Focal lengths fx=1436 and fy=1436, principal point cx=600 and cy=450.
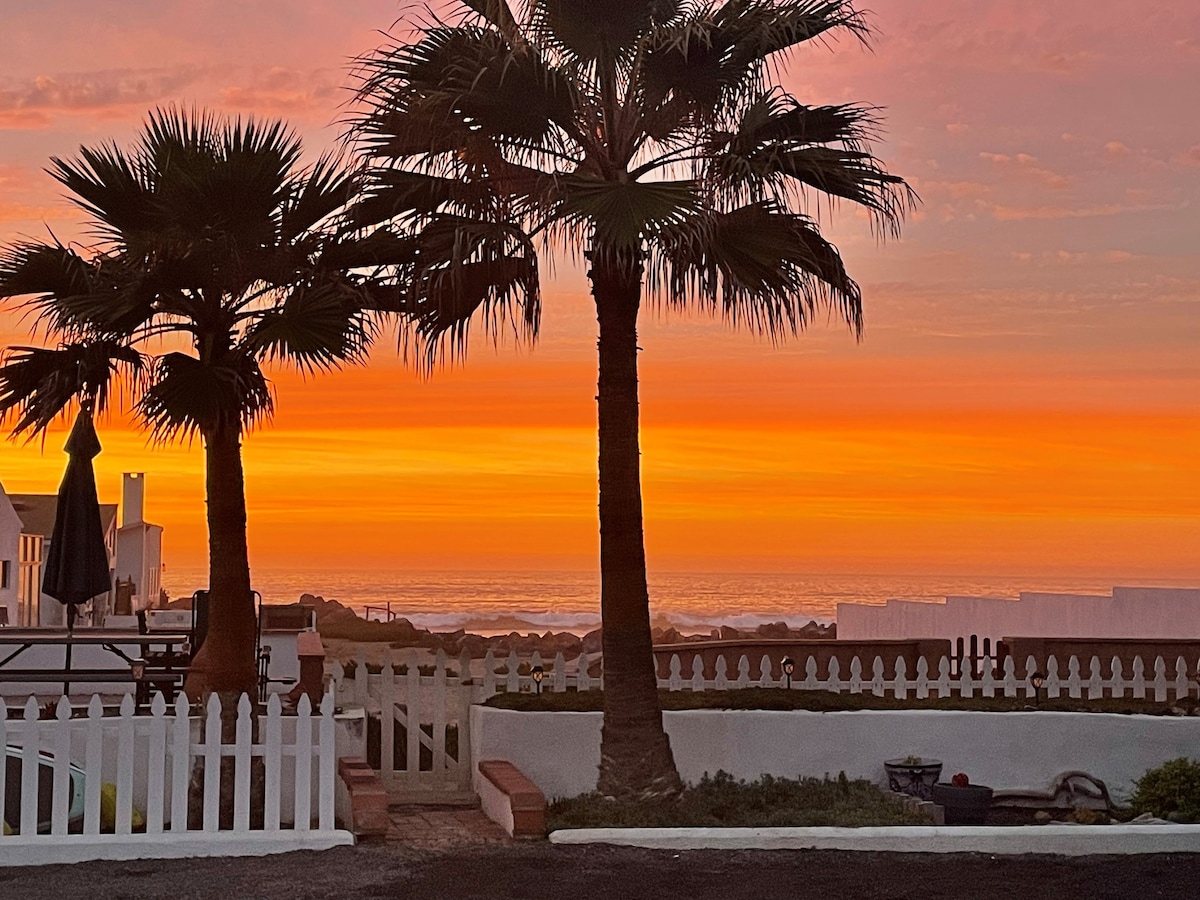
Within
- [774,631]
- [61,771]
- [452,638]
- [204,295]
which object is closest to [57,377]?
[204,295]

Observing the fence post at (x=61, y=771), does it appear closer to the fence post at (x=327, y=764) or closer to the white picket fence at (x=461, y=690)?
the fence post at (x=327, y=764)

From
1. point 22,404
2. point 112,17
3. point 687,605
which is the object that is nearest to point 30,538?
point 112,17

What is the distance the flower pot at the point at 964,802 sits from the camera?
1154cm

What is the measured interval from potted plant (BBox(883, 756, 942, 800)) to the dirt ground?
2224 millimetres

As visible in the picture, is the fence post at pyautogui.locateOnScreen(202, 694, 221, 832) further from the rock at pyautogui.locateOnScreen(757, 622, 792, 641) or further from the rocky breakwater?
the rock at pyautogui.locateOnScreen(757, 622, 792, 641)

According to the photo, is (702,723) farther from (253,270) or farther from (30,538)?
(30,538)

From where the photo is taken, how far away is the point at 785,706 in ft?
40.6

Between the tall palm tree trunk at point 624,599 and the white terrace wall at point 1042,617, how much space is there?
384 inches

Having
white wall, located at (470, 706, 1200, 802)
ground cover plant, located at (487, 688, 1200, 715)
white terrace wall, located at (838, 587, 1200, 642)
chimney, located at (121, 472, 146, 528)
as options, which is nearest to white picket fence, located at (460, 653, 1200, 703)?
ground cover plant, located at (487, 688, 1200, 715)

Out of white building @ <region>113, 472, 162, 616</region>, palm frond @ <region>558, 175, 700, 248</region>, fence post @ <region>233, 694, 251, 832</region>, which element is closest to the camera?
fence post @ <region>233, 694, 251, 832</region>

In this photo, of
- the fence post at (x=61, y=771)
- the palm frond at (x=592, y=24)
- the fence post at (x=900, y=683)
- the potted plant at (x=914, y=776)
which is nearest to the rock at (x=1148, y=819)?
the potted plant at (x=914, y=776)

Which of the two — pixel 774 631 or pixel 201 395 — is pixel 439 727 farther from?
pixel 774 631

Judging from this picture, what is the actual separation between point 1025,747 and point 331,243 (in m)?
7.33

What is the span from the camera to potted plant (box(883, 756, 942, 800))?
12.0 m
